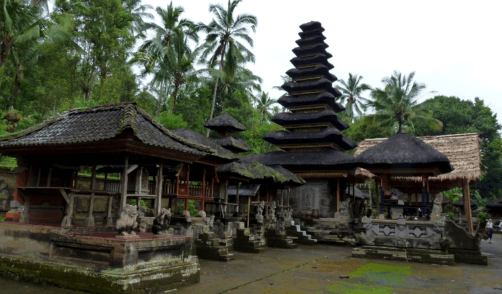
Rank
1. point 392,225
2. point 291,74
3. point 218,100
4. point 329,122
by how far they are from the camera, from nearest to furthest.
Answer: point 392,225
point 329,122
point 291,74
point 218,100

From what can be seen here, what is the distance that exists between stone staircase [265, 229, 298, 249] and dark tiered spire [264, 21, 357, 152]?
29.4 ft

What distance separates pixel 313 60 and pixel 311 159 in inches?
350

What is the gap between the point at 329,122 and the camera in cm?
2523

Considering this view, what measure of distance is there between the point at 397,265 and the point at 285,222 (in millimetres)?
7248

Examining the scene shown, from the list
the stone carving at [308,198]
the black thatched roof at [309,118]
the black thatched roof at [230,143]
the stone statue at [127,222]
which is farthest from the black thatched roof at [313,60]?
the stone statue at [127,222]

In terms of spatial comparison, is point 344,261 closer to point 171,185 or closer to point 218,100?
point 171,185

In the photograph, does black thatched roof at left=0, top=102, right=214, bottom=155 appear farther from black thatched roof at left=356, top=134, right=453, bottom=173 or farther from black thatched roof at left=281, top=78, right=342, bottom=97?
black thatched roof at left=281, top=78, right=342, bottom=97

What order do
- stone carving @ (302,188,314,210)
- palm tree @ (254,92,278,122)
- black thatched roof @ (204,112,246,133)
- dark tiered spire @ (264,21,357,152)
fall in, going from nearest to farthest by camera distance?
black thatched roof @ (204,112,246,133) → stone carving @ (302,188,314,210) → dark tiered spire @ (264,21,357,152) → palm tree @ (254,92,278,122)

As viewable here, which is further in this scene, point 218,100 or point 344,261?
point 218,100

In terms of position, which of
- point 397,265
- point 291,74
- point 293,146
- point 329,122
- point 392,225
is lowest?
point 397,265

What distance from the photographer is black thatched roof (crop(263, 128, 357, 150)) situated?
933 inches

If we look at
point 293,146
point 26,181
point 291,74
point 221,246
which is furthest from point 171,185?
point 291,74

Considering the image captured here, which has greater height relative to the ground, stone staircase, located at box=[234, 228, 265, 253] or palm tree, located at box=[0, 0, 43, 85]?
palm tree, located at box=[0, 0, 43, 85]

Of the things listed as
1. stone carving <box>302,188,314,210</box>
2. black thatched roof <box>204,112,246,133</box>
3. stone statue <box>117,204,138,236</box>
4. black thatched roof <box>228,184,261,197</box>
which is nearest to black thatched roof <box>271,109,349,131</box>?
stone carving <box>302,188,314,210</box>
